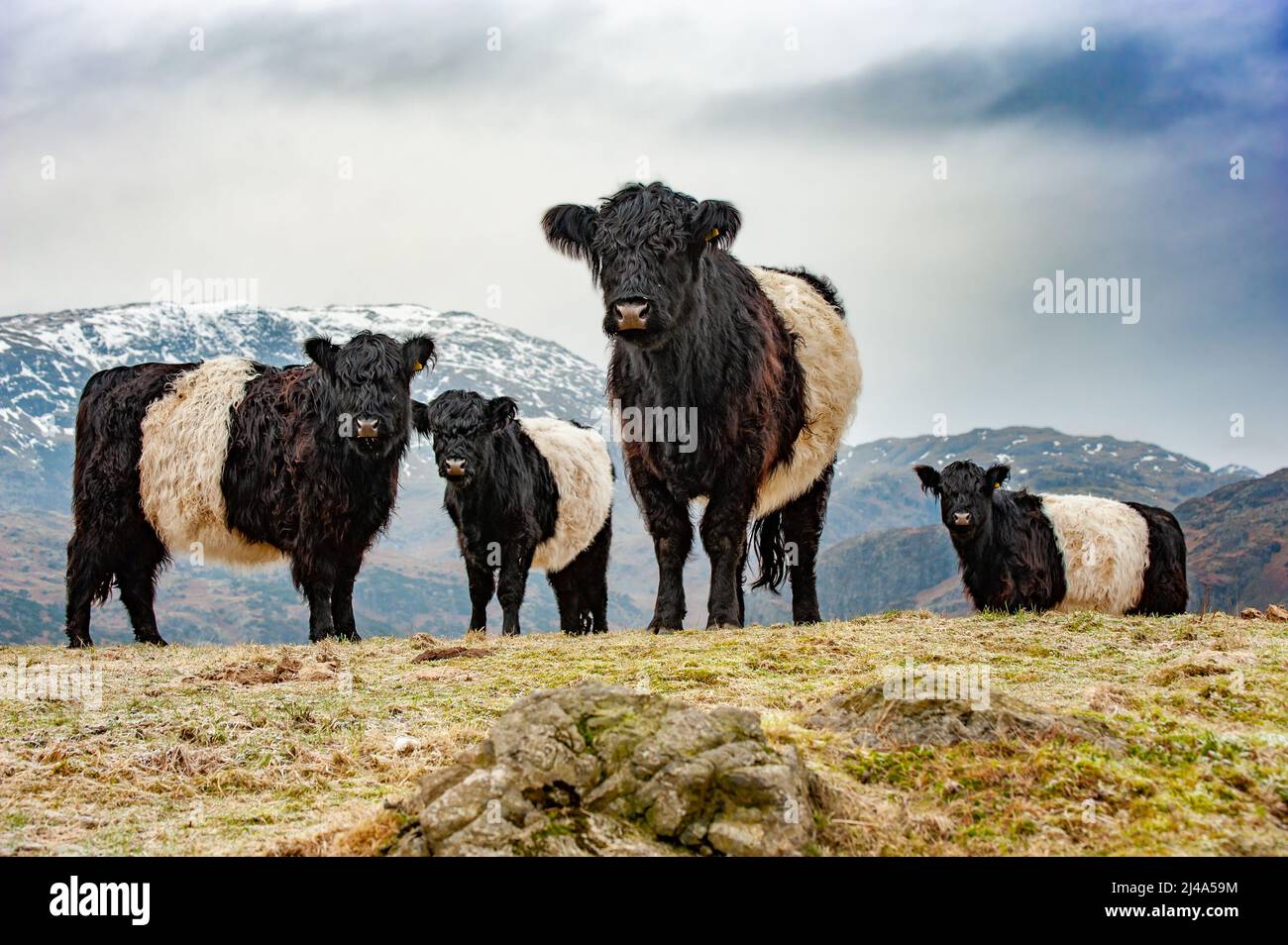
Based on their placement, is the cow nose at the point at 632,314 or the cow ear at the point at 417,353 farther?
the cow ear at the point at 417,353

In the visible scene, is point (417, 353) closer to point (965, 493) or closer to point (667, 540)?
point (667, 540)

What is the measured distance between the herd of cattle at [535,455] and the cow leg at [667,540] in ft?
0.07

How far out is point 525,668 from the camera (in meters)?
8.30

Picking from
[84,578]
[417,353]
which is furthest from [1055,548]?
[84,578]

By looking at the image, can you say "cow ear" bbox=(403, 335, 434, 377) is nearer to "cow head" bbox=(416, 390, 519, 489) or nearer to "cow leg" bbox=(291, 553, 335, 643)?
"cow head" bbox=(416, 390, 519, 489)

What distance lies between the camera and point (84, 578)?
494 inches

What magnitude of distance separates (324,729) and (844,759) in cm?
299

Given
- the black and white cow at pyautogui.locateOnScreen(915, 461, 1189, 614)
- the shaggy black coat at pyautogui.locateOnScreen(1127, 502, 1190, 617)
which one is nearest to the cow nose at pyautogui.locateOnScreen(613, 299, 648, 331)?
the black and white cow at pyautogui.locateOnScreen(915, 461, 1189, 614)

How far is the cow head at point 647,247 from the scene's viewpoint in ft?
32.0

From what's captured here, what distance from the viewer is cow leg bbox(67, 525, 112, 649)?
492 inches

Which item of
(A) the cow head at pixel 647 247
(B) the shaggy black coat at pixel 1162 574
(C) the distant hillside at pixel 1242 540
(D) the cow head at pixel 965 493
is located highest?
(A) the cow head at pixel 647 247

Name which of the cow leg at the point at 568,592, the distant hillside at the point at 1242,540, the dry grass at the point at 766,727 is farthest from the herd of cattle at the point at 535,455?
the distant hillside at the point at 1242,540

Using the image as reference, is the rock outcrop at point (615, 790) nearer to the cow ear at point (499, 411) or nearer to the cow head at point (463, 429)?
the cow head at point (463, 429)

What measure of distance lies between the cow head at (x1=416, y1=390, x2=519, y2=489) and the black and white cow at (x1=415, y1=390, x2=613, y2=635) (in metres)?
0.01
